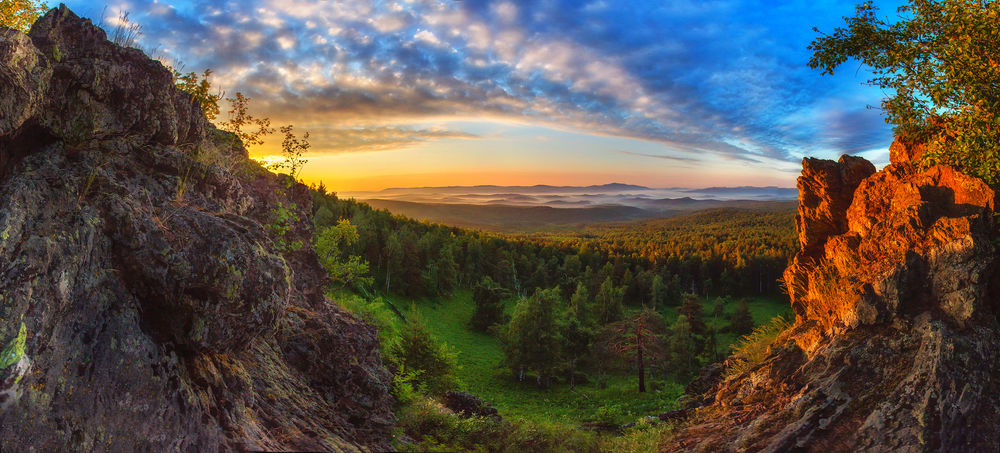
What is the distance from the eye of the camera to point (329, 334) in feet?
39.0

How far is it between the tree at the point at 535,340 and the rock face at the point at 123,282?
4062 cm

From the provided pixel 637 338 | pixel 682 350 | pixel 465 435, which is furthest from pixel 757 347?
pixel 682 350

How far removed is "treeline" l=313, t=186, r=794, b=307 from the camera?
85750mm

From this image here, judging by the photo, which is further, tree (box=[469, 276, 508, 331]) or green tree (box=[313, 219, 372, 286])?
tree (box=[469, 276, 508, 331])

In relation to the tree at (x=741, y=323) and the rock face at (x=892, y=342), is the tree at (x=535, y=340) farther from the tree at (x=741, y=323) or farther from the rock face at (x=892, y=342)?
the tree at (x=741, y=323)

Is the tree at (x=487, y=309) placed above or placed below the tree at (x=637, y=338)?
below

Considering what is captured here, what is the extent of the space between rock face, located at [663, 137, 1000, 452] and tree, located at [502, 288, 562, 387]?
1417 inches

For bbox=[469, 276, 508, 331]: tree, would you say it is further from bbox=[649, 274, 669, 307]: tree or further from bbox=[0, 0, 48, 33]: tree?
bbox=[0, 0, 48, 33]: tree

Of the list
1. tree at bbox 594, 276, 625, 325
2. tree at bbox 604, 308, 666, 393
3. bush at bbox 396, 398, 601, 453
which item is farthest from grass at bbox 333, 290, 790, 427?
tree at bbox 594, 276, 625, 325

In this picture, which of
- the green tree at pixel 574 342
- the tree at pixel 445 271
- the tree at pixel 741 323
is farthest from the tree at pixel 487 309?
the tree at pixel 741 323

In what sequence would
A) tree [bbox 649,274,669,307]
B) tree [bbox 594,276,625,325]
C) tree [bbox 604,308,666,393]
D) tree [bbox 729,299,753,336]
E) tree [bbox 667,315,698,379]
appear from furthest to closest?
1. tree [bbox 649,274,669,307]
2. tree [bbox 729,299,753,336]
3. tree [bbox 594,276,625,325]
4. tree [bbox 667,315,698,379]
5. tree [bbox 604,308,666,393]

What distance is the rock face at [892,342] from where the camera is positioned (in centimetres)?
911

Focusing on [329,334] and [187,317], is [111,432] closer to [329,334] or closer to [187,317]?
[187,317]

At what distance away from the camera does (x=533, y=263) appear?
422ft
